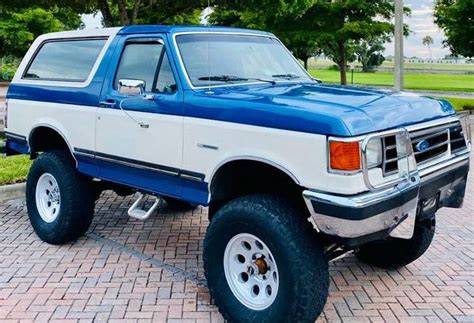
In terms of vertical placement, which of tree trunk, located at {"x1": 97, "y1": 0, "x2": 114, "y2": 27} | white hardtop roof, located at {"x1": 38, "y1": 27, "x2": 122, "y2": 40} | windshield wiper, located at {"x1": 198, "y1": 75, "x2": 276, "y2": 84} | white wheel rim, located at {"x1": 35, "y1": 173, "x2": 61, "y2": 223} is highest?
tree trunk, located at {"x1": 97, "y1": 0, "x2": 114, "y2": 27}

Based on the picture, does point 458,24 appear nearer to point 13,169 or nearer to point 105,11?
point 105,11

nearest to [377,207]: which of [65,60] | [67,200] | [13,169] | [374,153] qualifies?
[374,153]

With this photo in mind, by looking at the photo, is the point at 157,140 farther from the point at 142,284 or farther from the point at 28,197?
the point at 28,197

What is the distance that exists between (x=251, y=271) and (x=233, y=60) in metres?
1.84

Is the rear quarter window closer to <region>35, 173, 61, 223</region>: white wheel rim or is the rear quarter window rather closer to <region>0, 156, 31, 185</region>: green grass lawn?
<region>35, 173, 61, 223</region>: white wheel rim

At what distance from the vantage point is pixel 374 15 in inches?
729

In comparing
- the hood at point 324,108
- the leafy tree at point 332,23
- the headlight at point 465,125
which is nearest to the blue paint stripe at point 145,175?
the hood at point 324,108

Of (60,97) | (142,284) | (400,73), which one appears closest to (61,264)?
(142,284)

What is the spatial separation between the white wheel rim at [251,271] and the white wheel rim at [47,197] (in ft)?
8.37

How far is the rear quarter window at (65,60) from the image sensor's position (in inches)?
211

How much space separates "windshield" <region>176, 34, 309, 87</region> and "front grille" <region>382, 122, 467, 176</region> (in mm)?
1445

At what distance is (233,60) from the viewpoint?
15.7 ft

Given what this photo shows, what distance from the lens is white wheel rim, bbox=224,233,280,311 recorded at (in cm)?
383

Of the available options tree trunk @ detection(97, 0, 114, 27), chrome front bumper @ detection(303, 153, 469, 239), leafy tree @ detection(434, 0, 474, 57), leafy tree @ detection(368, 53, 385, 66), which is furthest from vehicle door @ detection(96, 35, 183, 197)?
leafy tree @ detection(368, 53, 385, 66)
